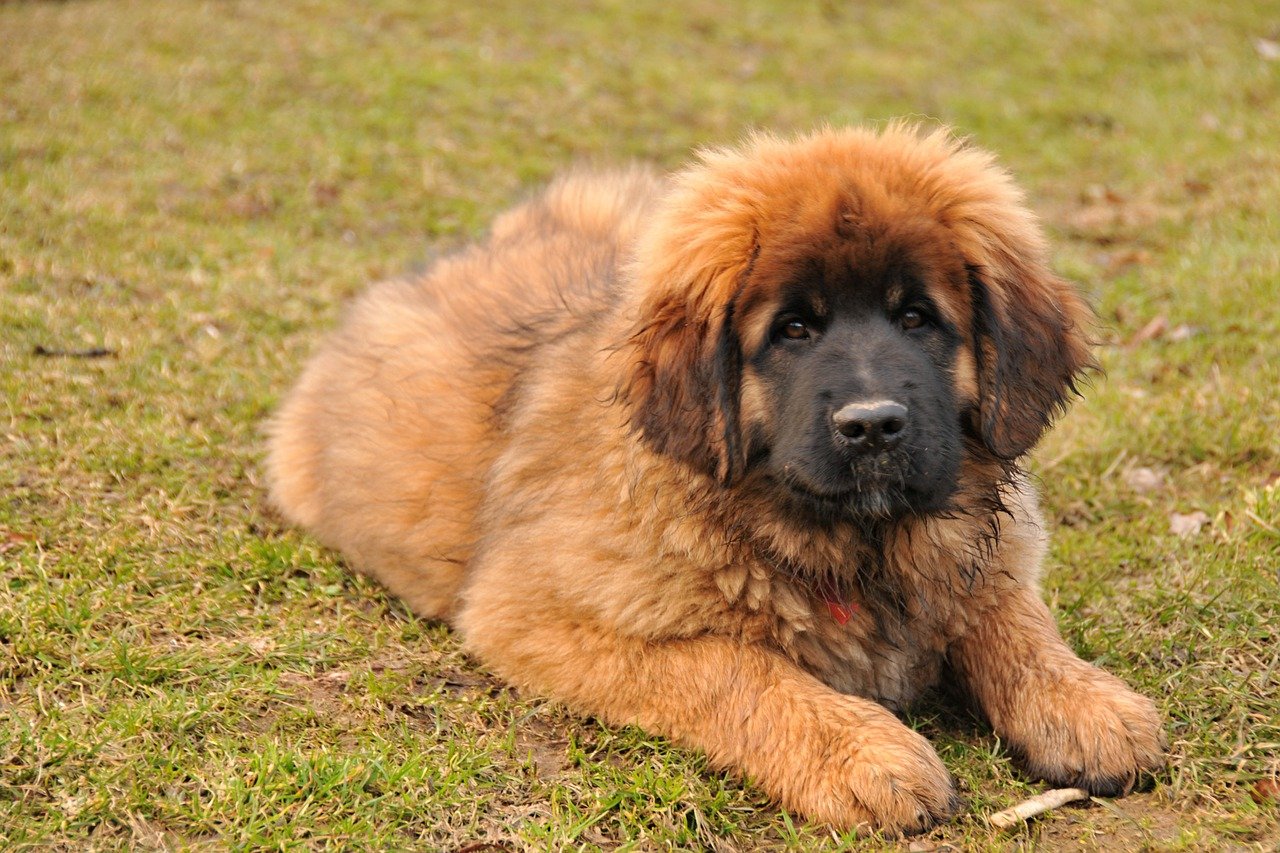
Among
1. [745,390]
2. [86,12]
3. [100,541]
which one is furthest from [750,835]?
[86,12]

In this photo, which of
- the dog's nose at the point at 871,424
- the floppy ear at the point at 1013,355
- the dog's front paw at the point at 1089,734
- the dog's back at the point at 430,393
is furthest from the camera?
the dog's back at the point at 430,393

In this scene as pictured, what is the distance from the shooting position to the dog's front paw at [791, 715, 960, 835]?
2.98 metres

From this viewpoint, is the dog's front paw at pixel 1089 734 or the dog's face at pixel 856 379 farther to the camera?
the dog's front paw at pixel 1089 734

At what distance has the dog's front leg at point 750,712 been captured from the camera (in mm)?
3012

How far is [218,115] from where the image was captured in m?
8.40

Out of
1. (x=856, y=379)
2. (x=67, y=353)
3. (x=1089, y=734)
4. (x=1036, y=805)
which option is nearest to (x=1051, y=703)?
(x=1089, y=734)

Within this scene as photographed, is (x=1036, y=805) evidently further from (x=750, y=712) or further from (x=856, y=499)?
(x=856, y=499)

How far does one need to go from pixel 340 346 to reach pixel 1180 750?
3.09 m

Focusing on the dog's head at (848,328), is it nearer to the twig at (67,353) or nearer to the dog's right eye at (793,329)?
the dog's right eye at (793,329)

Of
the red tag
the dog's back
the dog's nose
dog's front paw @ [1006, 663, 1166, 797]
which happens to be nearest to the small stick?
dog's front paw @ [1006, 663, 1166, 797]

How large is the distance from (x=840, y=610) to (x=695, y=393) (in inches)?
27.6

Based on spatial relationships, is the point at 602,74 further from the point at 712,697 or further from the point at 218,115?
the point at 712,697

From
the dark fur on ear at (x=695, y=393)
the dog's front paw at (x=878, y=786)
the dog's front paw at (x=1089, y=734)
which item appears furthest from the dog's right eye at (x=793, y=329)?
the dog's front paw at (x=1089, y=734)

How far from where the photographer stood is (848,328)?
10.3ft
